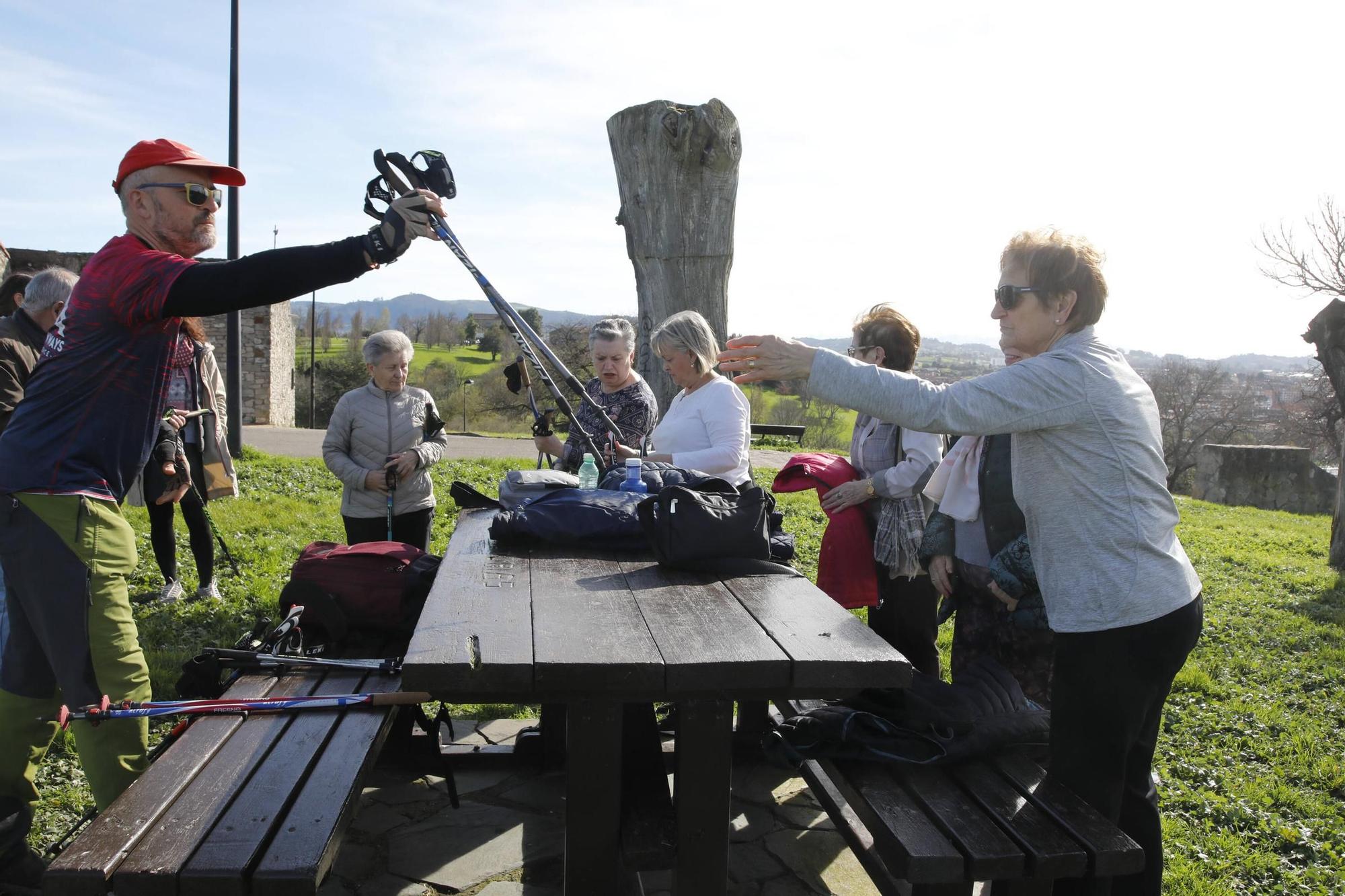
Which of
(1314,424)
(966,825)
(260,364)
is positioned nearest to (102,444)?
(966,825)

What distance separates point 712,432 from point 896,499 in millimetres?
886

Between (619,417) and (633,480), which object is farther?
(619,417)

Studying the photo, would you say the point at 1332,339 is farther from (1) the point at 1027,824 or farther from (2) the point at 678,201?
(1) the point at 1027,824

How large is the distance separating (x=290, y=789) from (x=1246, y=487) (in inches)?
774

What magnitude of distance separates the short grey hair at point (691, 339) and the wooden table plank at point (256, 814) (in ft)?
7.16

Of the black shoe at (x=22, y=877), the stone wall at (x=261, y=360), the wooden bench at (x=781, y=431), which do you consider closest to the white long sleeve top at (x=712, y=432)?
the black shoe at (x=22, y=877)

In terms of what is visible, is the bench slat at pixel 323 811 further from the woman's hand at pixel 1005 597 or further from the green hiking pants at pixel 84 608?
the woman's hand at pixel 1005 597

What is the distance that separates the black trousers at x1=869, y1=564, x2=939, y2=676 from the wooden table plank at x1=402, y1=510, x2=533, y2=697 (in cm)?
153

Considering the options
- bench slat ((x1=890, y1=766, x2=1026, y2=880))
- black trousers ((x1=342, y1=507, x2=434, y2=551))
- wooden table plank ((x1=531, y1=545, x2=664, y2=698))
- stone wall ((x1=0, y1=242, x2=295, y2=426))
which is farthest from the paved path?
bench slat ((x1=890, y1=766, x2=1026, y2=880))

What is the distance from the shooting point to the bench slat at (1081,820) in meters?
2.07

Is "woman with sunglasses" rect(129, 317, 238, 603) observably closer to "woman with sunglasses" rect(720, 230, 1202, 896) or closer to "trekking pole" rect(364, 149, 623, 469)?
"trekking pole" rect(364, 149, 623, 469)

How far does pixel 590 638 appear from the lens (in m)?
2.32

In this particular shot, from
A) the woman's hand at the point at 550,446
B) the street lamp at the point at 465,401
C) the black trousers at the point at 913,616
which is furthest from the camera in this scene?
the street lamp at the point at 465,401

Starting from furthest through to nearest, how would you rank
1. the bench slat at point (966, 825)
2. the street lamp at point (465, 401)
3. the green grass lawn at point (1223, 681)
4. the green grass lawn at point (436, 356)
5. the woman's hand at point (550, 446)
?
the green grass lawn at point (436, 356), the street lamp at point (465, 401), the woman's hand at point (550, 446), the green grass lawn at point (1223, 681), the bench slat at point (966, 825)
